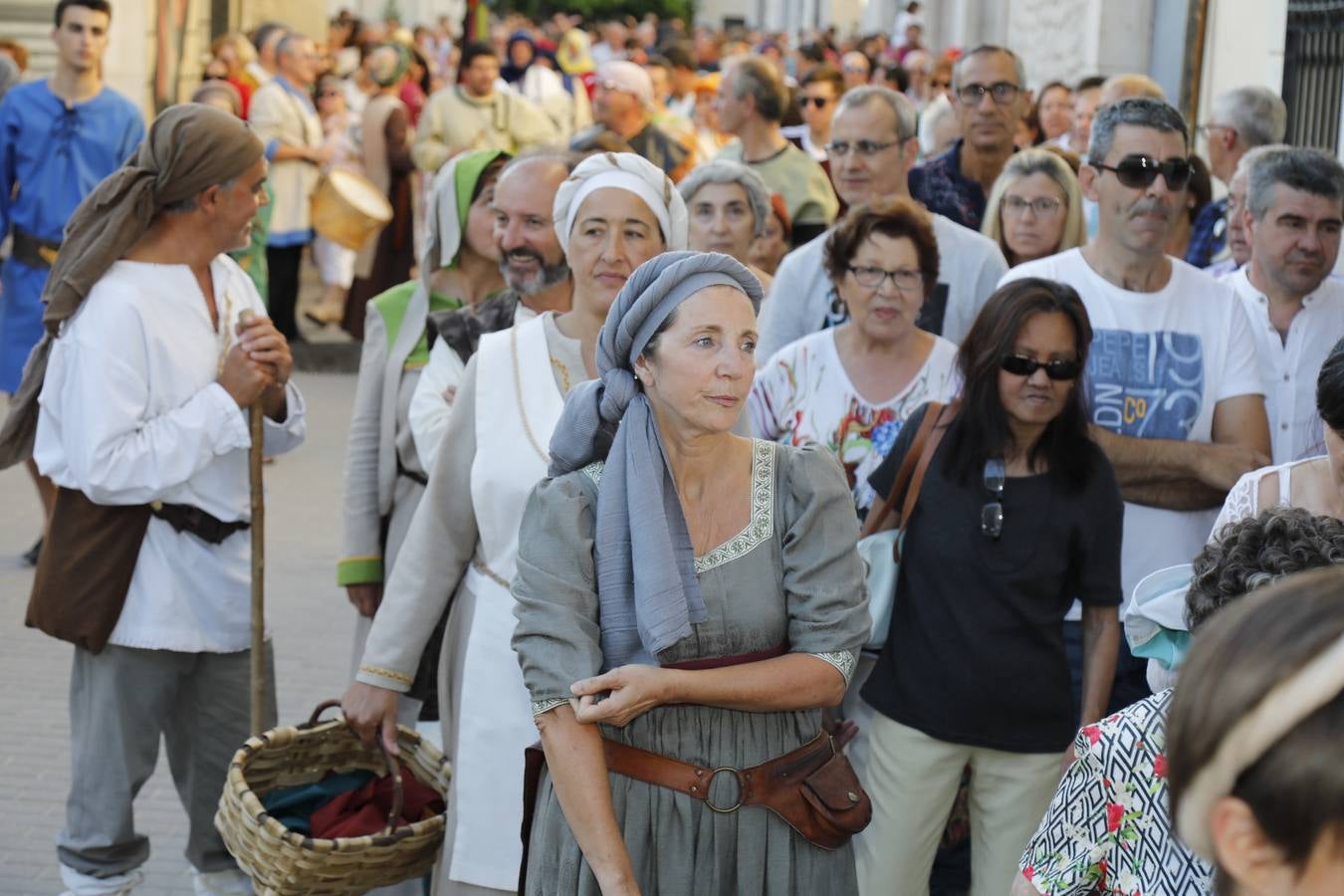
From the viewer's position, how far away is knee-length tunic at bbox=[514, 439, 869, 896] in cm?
303

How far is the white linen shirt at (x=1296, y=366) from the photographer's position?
5094 millimetres

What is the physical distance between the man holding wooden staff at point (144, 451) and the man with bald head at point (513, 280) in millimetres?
463

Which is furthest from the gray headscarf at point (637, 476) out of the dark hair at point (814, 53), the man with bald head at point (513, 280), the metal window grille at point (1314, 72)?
the dark hair at point (814, 53)

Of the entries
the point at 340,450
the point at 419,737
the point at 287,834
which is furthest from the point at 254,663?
the point at 340,450

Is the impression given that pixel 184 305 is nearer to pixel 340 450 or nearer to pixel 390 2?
pixel 340 450

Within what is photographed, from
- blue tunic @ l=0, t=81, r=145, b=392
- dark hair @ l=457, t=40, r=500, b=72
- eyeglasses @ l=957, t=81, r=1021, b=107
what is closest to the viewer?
eyeglasses @ l=957, t=81, r=1021, b=107

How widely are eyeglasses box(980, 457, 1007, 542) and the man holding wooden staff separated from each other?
1.96 m

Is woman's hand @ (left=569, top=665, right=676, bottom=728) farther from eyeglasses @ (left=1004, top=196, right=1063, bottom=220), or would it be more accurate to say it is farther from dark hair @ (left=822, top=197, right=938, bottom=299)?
eyeglasses @ (left=1004, top=196, right=1063, bottom=220)

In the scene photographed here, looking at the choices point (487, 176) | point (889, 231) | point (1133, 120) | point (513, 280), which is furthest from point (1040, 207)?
point (513, 280)

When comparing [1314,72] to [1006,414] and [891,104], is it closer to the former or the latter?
[891,104]

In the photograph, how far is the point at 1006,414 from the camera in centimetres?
422

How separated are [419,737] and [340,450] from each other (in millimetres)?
7603

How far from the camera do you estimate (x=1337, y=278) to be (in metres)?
5.42

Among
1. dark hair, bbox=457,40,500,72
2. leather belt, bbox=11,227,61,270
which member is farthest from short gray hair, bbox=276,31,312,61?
leather belt, bbox=11,227,61,270
